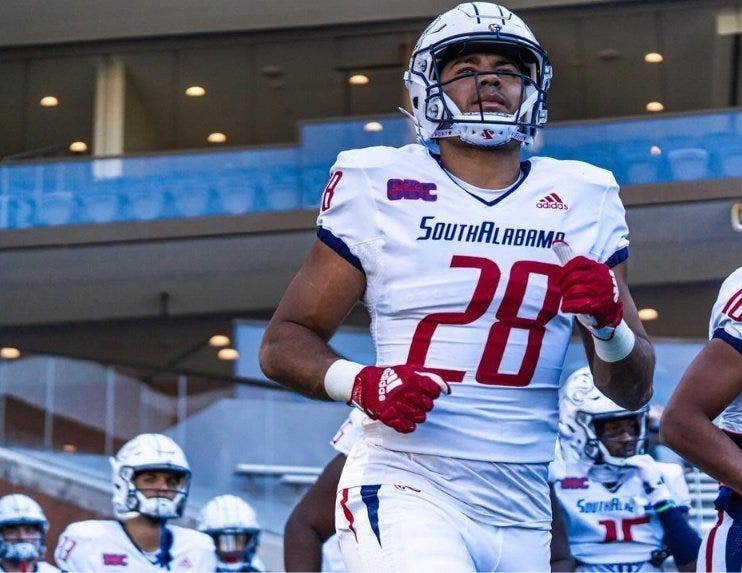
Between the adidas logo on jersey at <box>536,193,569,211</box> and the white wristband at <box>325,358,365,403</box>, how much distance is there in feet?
1.75

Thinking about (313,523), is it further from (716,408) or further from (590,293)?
(590,293)

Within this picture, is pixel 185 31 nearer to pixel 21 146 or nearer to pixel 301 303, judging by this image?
pixel 21 146

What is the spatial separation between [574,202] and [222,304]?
44.0 ft

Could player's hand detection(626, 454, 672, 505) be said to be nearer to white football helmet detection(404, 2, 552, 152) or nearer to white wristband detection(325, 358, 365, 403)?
white football helmet detection(404, 2, 552, 152)

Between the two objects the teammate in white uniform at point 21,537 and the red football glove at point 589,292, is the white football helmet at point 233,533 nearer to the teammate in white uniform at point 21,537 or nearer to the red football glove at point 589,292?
the teammate in white uniform at point 21,537

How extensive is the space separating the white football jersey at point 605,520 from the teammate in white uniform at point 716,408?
7.67 feet

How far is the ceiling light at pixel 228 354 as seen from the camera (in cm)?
1285

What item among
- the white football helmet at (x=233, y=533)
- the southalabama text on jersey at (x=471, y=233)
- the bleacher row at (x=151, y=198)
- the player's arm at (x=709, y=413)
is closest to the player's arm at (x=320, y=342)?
the southalabama text on jersey at (x=471, y=233)

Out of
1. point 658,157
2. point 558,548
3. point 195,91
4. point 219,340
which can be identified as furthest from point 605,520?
point 195,91

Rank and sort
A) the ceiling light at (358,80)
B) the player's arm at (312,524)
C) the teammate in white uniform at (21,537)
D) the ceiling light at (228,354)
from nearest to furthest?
the player's arm at (312,524), the teammate in white uniform at (21,537), the ceiling light at (228,354), the ceiling light at (358,80)

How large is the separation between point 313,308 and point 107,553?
12.5ft

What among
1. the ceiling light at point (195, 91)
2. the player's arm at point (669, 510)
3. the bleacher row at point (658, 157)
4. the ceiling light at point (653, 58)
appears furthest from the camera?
the ceiling light at point (195, 91)

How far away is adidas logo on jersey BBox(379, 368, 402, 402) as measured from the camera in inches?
104

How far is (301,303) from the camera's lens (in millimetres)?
3027
